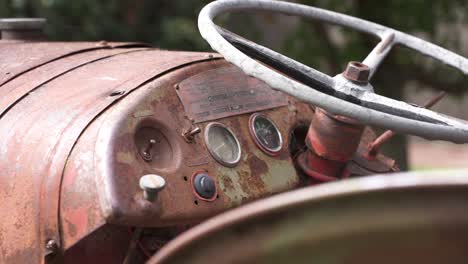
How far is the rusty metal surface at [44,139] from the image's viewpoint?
2221mm

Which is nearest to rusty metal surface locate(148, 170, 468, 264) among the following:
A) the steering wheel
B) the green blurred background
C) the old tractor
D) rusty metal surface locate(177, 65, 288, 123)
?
the old tractor

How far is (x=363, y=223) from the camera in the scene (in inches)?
50.0

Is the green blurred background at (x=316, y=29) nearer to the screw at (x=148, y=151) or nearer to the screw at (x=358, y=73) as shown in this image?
the screw at (x=358, y=73)

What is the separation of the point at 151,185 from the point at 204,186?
26 cm

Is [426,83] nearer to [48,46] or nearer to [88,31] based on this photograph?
[88,31]

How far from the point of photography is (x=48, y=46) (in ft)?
10.2

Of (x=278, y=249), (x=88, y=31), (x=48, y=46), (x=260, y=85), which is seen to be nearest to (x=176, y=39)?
(x=88, y=31)

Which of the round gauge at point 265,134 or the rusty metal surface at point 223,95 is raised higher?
the rusty metal surface at point 223,95

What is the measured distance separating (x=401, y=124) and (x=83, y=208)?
0.81 m

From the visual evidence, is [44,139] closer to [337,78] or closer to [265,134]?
[265,134]

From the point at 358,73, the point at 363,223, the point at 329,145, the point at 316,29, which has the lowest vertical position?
the point at 316,29

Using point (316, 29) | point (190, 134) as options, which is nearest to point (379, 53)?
point (190, 134)

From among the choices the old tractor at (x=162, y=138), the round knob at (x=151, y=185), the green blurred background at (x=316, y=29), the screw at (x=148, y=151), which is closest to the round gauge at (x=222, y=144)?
the old tractor at (x=162, y=138)

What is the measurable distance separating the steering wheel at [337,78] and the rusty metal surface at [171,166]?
0.50 feet
